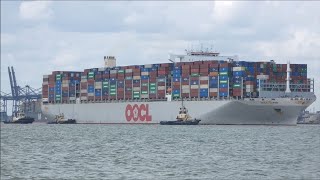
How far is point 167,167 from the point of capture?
144ft

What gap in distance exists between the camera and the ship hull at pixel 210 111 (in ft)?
356

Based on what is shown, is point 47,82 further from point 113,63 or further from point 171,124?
point 171,124

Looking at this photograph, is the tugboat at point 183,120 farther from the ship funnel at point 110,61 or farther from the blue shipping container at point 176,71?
the ship funnel at point 110,61

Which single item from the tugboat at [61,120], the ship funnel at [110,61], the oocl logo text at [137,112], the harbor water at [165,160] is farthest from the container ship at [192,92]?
the harbor water at [165,160]

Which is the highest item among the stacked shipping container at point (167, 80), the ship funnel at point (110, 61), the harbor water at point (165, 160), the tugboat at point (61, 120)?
the ship funnel at point (110, 61)

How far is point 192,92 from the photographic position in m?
119

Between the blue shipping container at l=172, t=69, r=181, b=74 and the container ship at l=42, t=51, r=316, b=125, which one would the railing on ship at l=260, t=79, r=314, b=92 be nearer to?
the container ship at l=42, t=51, r=316, b=125

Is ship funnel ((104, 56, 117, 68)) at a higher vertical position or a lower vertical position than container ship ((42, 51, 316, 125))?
higher

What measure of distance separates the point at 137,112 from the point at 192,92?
13917 mm

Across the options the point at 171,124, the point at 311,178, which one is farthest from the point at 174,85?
the point at 311,178

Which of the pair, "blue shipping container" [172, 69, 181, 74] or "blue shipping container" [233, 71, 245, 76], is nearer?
"blue shipping container" [233, 71, 245, 76]

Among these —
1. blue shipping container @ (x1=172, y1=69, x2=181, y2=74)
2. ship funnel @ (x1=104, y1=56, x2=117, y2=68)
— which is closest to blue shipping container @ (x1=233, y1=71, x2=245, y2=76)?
blue shipping container @ (x1=172, y1=69, x2=181, y2=74)

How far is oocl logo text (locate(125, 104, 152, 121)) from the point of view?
416 feet

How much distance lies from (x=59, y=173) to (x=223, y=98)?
74214mm
